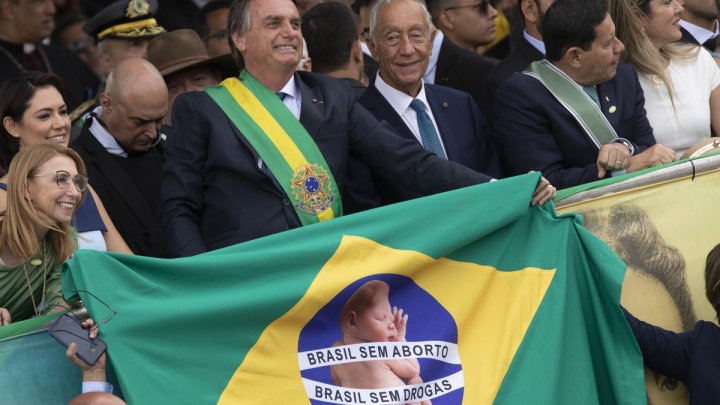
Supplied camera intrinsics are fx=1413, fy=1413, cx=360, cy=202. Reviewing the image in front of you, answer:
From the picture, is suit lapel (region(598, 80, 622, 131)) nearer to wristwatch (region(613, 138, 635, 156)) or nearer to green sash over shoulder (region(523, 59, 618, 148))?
green sash over shoulder (region(523, 59, 618, 148))

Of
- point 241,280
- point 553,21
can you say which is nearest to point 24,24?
point 553,21

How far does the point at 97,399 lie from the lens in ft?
15.8

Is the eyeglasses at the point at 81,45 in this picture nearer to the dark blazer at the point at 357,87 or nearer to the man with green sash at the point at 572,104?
the dark blazer at the point at 357,87

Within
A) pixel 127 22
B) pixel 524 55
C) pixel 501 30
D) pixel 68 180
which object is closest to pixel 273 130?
pixel 68 180

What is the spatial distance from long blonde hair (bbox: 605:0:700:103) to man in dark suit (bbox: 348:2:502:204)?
0.91 m

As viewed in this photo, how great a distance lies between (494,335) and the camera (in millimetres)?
5590

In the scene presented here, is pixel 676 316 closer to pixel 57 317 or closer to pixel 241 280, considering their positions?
pixel 241 280

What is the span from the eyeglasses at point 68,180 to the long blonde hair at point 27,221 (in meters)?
0.06

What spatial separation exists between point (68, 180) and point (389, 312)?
1.34 m

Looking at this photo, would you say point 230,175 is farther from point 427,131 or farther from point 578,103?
point 578,103

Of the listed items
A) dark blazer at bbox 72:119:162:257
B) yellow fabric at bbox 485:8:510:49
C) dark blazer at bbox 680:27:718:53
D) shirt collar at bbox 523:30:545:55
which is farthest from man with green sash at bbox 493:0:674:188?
yellow fabric at bbox 485:8:510:49

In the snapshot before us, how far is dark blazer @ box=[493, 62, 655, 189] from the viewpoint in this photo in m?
6.57

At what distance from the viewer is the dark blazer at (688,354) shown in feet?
18.7

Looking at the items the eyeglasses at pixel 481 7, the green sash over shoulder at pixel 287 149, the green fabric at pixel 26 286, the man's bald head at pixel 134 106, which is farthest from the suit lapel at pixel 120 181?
the eyeglasses at pixel 481 7
